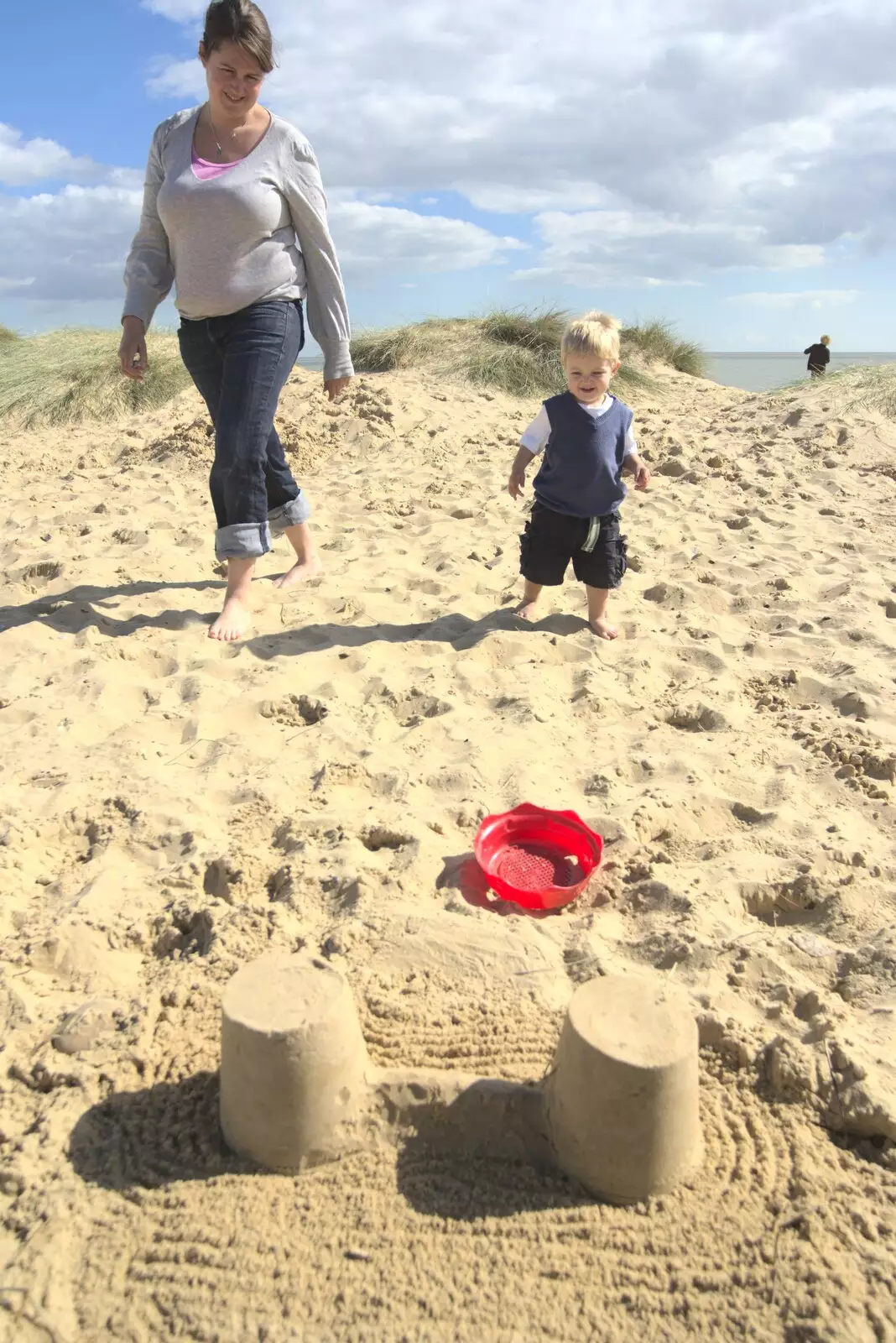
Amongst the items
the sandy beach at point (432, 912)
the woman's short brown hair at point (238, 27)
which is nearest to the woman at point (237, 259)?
the woman's short brown hair at point (238, 27)

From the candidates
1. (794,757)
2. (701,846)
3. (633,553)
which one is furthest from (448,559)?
(701,846)

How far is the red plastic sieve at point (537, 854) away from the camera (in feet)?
7.06

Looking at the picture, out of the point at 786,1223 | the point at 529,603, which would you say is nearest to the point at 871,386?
the point at 529,603

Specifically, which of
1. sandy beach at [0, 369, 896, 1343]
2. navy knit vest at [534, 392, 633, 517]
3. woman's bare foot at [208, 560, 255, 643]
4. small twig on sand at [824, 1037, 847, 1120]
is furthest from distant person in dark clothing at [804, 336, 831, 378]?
small twig on sand at [824, 1037, 847, 1120]

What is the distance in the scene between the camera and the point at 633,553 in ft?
15.7

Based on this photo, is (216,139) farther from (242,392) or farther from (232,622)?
(232,622)

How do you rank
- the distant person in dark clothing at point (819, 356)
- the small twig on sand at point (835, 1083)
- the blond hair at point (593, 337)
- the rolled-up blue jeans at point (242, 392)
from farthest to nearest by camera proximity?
the distant person in dark clothing at point (819, 356), the blond hair at point (593, 337), the rolled-up blue jeans at point (242, 392), the small twig on sand at point (835, 1083)

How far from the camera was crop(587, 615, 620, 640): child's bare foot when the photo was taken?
372 centimetres

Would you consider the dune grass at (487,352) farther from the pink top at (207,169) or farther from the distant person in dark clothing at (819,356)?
the pink top at (207,169)

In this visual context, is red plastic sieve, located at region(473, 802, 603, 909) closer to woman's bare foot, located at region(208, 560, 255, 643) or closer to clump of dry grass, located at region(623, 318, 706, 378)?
woman's bare foot, located at region(208, 560, 255, 643)

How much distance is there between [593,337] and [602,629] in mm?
1066

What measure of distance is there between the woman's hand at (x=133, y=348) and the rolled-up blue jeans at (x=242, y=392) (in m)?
0.17

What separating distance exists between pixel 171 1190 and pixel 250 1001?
12.5 inches

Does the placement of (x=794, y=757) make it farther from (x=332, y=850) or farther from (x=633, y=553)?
(x=633, y=553)
